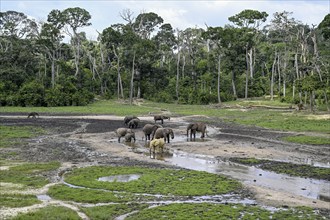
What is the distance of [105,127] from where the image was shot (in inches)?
1711

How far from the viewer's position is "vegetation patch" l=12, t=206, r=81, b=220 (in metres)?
14.5

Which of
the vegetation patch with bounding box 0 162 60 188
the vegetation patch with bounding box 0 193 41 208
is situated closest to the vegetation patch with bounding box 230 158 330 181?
the vegetation patch with bounding box 0 162 60 188

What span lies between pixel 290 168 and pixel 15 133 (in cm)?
2463

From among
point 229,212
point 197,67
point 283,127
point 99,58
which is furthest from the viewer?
point 99,58

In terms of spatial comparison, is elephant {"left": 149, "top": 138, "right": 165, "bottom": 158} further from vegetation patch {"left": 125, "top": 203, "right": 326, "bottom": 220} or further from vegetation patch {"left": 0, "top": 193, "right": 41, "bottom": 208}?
vegetation patch {"left": 125, "top": 203, "right": 326, "bottom": 220}

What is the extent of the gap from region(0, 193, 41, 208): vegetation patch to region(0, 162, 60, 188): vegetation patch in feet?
5.77

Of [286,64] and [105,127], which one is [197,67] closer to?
[286,64]

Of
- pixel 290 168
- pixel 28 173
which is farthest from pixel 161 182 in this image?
pixel 290 168

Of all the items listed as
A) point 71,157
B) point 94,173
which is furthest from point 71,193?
point 71,157

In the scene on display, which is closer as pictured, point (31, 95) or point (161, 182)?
point (161, 182)

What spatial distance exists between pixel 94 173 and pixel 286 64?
7269cm

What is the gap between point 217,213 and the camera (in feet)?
50.1

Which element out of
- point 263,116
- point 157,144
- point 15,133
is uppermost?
point 263,116

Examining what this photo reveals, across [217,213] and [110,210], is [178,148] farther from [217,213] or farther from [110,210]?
[217,213]
